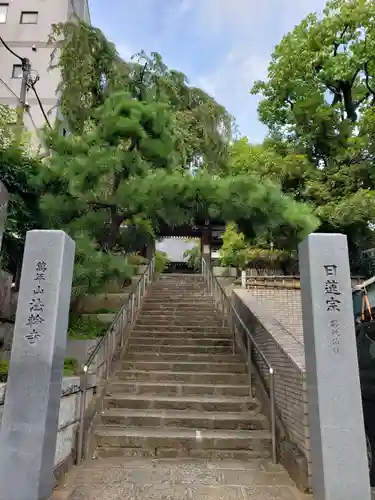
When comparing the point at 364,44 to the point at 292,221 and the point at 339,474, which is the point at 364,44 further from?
the point at 339,474

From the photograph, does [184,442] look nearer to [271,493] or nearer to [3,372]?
[271,493]

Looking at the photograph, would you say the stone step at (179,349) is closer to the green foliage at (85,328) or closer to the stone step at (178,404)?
the green foliage at (85,328)

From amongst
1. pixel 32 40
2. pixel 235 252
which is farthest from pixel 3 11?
pixel 235 252

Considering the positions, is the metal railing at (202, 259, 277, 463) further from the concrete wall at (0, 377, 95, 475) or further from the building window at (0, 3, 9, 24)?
the building window at (0, 3, 9, 24)

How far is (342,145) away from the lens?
1284 cm

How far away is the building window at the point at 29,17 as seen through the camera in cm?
1756

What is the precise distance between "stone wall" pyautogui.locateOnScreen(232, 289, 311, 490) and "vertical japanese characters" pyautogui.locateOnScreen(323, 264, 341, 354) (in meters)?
0.72

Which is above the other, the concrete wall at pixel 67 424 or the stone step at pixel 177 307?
the stone step at pixel 177 307

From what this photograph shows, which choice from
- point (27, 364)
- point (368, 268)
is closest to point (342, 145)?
point (368, 268)

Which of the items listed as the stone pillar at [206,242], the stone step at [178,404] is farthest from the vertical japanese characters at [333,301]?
the stone pillar at [206,242]

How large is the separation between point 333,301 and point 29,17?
66.1 ft

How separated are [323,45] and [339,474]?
1419cm

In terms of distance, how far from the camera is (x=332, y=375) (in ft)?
11.1

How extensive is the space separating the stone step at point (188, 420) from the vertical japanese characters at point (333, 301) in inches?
89.1
